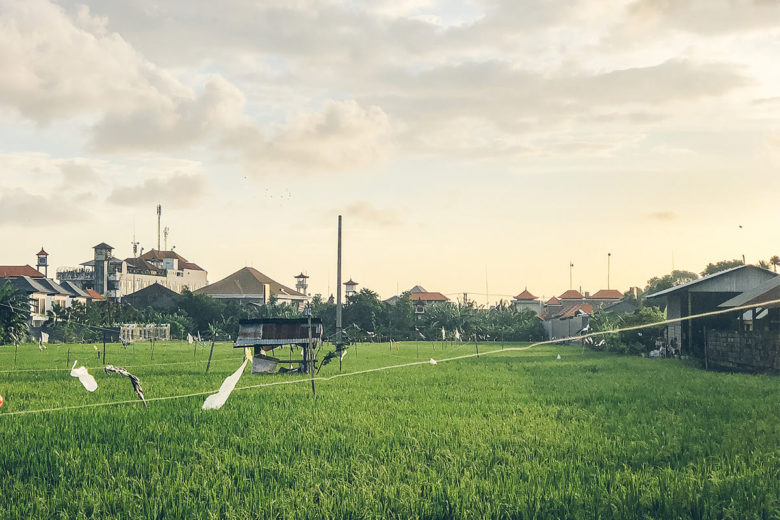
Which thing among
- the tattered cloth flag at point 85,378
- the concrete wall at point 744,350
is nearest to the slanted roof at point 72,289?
the concrete wall at point 744,350

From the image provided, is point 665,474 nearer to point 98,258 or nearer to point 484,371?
point 484,371

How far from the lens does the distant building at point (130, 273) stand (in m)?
96.1

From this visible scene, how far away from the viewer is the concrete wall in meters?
20.5

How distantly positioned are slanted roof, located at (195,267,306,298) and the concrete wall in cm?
7527

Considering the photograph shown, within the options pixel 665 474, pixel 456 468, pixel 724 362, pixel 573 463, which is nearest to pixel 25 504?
pixel 456 468

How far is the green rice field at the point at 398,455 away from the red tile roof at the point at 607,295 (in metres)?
91.1

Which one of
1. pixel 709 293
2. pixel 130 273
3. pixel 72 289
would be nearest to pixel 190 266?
pixel 130 273

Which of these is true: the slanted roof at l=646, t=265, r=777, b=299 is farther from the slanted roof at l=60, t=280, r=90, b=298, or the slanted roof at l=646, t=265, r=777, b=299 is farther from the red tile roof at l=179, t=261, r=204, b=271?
the red tile roof at l=179, t=261, r=204, b=271

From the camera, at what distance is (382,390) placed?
16.0m

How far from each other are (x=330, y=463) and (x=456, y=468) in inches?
60.5

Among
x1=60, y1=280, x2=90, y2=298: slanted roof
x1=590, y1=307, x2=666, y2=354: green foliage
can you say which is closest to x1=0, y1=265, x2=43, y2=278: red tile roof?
x1=60, y1=280, x2=90, y2=298: slanted roof

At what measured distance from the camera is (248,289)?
9606 cm

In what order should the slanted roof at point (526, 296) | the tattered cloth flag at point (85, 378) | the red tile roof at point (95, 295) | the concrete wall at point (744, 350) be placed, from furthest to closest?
the slanted roof at point (526, 296) < the red tile roof at point (95, 295) < the concrete wall at point (744, 350) < the tattered cloth flag at point (85, 378)

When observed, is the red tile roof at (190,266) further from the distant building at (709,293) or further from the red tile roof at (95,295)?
the distant building at (709,293)
